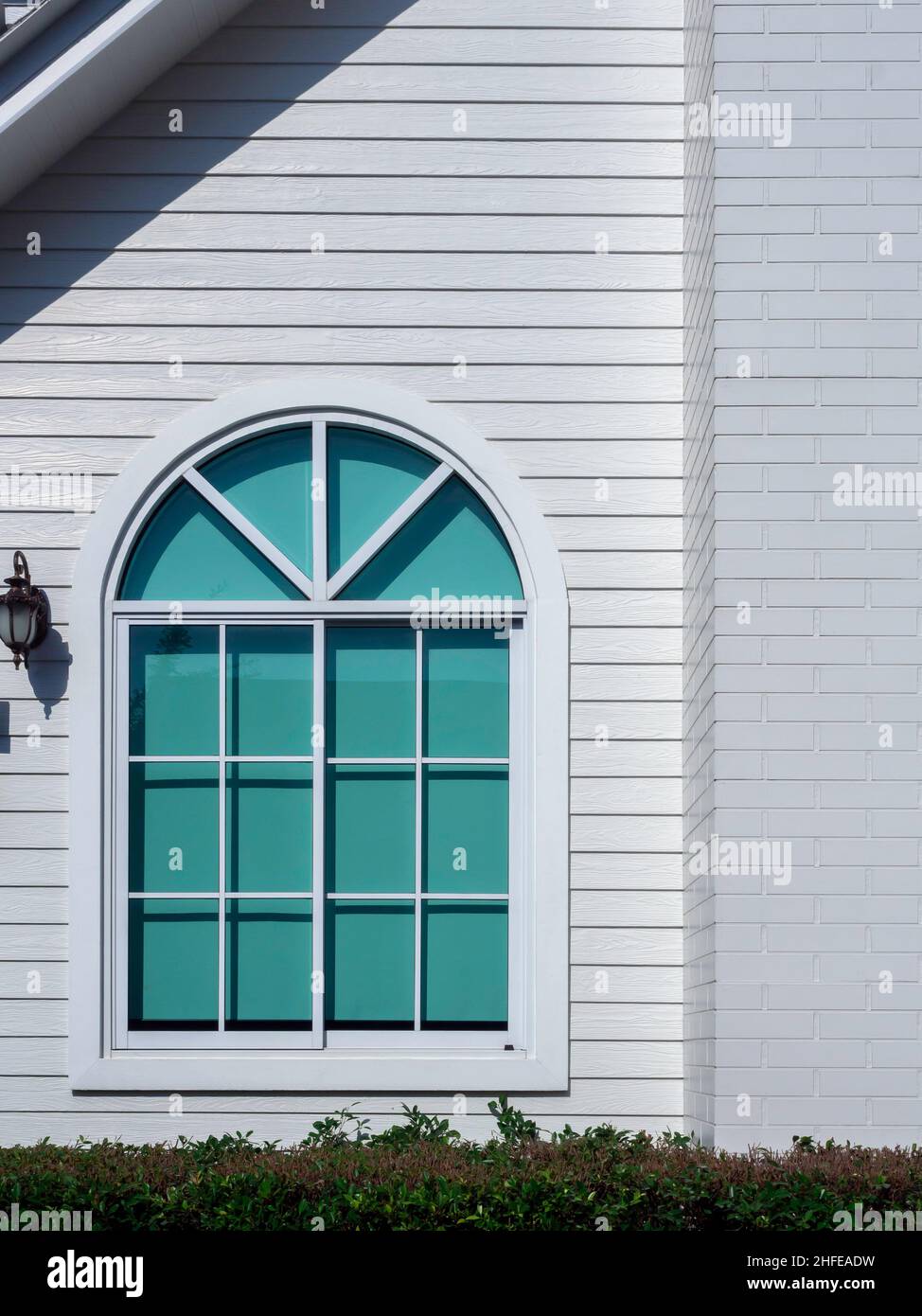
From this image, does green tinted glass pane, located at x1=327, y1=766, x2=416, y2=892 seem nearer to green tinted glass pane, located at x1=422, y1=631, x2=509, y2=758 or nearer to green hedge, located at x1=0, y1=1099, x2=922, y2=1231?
green tinted glass pane, located at x1=422, y1=631, x2=509, y2=758

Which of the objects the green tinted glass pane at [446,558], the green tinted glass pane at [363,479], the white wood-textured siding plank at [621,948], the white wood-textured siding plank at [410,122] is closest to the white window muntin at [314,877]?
the green tinted glass pane at [446,558]

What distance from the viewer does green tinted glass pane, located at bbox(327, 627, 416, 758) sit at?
5590 millimetres

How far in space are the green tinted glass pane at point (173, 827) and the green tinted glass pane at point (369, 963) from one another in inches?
20.2

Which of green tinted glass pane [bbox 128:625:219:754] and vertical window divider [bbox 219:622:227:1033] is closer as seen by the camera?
vertical window divider [bbox 219:622:227:1033]

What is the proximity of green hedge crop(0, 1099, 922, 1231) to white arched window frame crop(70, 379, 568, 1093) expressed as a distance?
0.73 m

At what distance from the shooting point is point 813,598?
4.81 m

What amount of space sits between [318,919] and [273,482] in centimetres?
167

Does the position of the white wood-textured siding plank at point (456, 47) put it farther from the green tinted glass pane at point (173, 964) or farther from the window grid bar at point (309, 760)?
the green tinted glass pane at point (173, 964)
